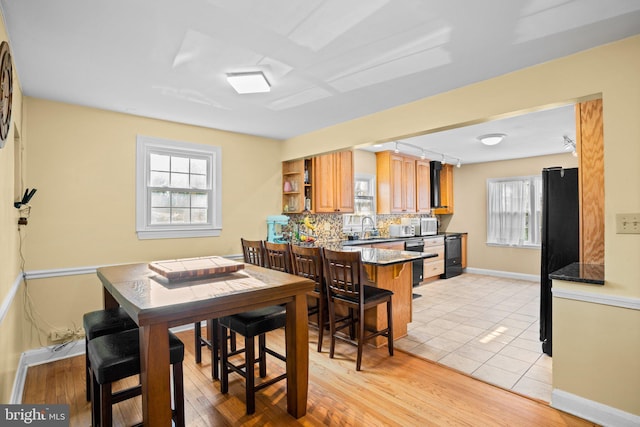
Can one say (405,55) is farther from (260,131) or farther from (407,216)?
(407,216)

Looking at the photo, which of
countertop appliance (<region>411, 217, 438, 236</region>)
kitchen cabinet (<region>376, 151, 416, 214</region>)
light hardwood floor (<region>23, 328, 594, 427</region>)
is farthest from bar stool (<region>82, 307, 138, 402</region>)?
countertop appliance (<region>411, 217, 438, 236</region>)

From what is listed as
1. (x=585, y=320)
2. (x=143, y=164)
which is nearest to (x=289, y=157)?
(x=143, y=164)

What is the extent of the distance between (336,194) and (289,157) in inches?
39.0

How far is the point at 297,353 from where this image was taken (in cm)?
205

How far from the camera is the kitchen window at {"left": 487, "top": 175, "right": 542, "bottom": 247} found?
639 centimetres

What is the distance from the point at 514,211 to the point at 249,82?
6193 millimetres

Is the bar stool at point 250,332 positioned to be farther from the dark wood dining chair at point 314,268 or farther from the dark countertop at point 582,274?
the dark countertop at point 582,274

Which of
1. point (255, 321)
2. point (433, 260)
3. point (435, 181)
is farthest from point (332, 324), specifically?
point (435, 181)

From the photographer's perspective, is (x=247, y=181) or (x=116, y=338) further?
(x=247, y=181)

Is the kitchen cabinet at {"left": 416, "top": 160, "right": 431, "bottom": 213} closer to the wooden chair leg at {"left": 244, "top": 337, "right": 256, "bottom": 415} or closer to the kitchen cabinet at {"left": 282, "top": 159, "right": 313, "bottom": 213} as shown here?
the kitchen cabinet at {"left": 282, "top": 159, "right": 313, "bottom": 213}

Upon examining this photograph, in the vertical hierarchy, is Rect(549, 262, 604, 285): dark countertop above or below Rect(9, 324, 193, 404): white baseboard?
above

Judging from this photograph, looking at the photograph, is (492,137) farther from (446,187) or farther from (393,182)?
(446,187)

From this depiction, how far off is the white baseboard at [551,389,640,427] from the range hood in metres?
5.25

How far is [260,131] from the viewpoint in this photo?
4289 mm
